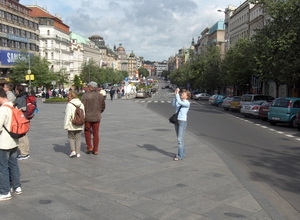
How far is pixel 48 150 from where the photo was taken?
11.2 meters

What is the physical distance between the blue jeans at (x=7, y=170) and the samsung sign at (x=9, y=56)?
6356 cm

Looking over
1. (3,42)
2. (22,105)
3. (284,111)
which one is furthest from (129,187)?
(3,42)

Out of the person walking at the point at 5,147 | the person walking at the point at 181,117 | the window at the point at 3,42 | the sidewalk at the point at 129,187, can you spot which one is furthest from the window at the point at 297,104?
the window at the point at 3,42

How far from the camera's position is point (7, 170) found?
6.57m

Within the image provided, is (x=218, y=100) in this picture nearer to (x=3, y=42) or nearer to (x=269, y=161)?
(x=269, y=161)

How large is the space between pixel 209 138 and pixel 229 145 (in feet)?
6.14

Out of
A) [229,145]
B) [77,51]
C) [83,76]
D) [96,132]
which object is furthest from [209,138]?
[77,51]

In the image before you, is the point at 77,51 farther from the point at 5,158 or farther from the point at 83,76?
the point at 5,158

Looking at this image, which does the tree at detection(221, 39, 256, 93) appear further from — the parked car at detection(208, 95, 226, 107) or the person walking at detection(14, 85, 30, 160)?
the person walking at detection(14, 85, 30, 160)

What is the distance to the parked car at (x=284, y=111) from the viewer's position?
21.0 m

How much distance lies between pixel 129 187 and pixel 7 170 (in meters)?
2.10

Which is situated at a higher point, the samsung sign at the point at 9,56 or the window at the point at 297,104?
the samsung sign at the point at 9,56

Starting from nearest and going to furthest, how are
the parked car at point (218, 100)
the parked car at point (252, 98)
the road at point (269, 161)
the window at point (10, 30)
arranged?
the road at point (269, 161) < the parked car at point (252, 98) < the parked car at point (218, 100) < the window at point (10, 30)

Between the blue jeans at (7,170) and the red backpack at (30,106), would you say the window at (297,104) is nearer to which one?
the red backpack at (30,106)
